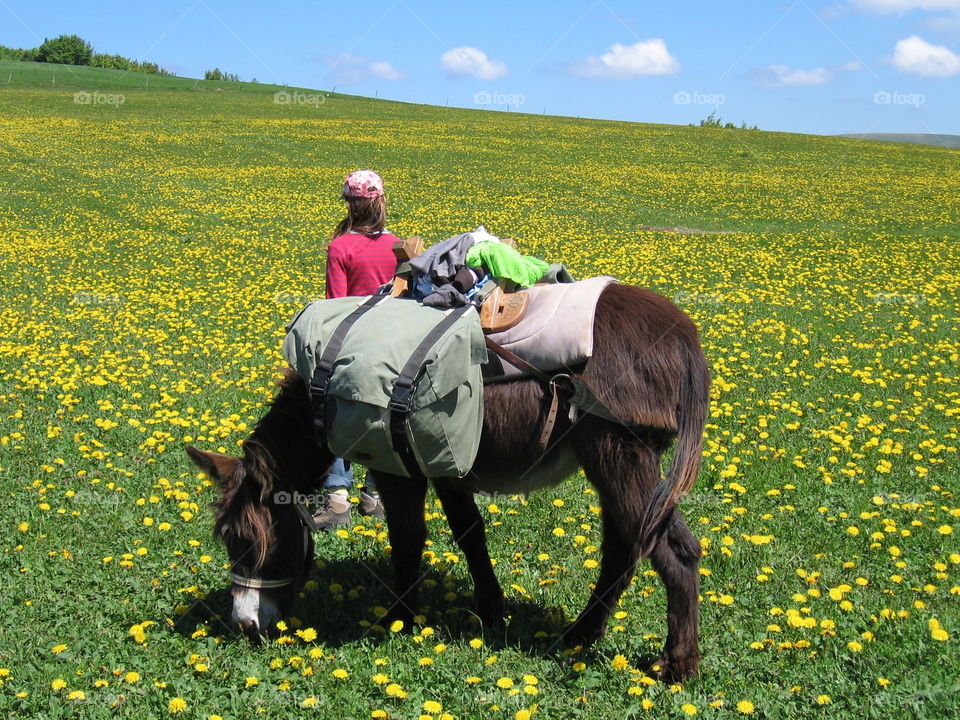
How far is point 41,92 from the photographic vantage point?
48.6 m

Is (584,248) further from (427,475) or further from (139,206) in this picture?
(427,475)

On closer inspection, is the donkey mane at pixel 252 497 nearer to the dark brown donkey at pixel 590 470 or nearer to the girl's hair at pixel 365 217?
the dark brown donkey at pixel 590 470

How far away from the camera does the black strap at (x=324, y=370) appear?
3492mm

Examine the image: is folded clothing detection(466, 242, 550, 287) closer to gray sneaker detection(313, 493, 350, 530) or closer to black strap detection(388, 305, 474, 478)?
black strap detection(388, 305, 474, 478)

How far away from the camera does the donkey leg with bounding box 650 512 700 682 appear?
3.56 meters

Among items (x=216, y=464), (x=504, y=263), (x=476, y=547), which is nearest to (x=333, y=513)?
(x=476, y=547)

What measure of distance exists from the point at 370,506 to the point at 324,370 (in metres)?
2.31

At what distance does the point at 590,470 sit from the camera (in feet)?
11.9

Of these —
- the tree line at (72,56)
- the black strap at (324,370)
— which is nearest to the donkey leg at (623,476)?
the black strap at (324,370)

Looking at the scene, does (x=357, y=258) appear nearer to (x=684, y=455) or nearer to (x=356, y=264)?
(x=356, y=264)

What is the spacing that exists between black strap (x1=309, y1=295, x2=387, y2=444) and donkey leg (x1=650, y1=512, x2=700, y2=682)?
1.57m

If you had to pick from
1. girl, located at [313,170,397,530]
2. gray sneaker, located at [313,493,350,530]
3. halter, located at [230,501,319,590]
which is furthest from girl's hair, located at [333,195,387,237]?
halter, located at [230,501,319,590]

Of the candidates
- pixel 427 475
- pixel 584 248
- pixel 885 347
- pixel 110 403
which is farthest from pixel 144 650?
pixel 584 248

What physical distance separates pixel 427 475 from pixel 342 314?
81 centimetres
